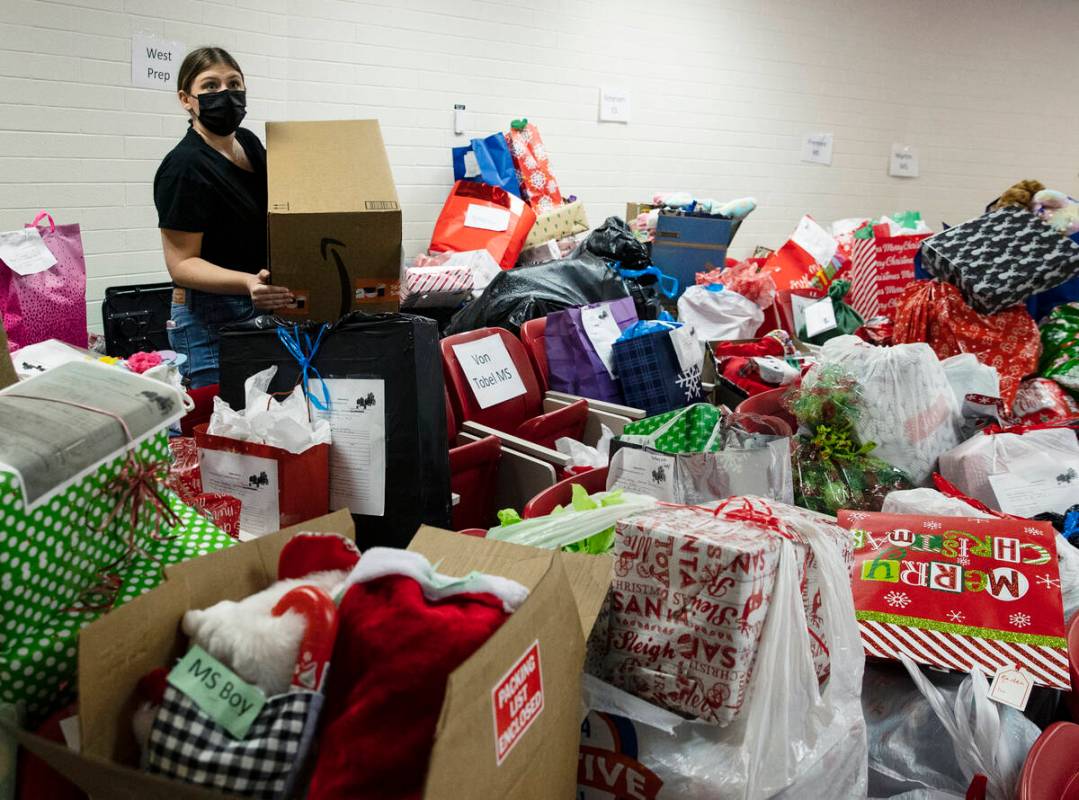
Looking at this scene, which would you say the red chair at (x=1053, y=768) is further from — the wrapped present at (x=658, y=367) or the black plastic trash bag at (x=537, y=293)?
the black plastic trash bag at (x=537, y=293)

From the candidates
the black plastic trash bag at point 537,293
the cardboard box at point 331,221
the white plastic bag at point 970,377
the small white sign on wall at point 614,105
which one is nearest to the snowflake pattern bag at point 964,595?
the white plastic bag at point 970,377

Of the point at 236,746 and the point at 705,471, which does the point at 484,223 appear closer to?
the point at 705,471

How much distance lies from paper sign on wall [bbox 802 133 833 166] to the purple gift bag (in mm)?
5326

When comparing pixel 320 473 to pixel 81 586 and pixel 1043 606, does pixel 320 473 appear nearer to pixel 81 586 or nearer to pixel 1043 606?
pixel 81 586

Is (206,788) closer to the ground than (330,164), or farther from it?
closer to the ground

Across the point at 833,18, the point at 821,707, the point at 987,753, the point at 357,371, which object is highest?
the point at 833,18

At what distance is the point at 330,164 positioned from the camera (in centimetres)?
224

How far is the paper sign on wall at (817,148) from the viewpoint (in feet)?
24.6

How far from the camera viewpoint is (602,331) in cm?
312

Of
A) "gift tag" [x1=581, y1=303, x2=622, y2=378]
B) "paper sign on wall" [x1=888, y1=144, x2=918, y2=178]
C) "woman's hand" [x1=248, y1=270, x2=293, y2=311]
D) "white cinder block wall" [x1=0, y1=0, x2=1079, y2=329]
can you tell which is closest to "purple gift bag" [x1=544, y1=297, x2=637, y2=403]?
"gift tag" [x1=581, y1=303, x2=622, y2=378]

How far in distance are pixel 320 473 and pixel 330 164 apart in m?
0.93

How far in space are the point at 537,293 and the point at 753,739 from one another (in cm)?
240

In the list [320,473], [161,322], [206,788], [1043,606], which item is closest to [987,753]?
[1043,606]

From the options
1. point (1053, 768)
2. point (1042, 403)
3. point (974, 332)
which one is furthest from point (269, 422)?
point (1042, 403)
